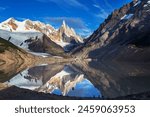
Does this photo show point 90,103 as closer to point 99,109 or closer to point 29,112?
point 99,109

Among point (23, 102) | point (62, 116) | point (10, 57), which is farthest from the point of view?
point (10, 57)

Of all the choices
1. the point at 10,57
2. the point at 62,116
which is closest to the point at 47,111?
the point at 62,116

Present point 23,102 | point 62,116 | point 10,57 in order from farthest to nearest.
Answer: point 10,57 → point 23,102 → point 62,116

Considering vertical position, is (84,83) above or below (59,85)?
above

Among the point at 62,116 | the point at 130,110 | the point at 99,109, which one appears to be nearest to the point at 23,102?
the point at 62,116

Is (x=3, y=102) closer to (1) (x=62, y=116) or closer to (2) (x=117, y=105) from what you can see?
(1) (x=62, y=116)

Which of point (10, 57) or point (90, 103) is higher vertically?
point (10, 57)

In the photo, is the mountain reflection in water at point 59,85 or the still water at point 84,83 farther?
the mountain reflection in water at point 59,85

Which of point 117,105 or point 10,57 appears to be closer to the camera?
point 117,105

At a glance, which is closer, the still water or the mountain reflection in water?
the still water

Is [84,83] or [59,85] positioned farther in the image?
[84,83]
